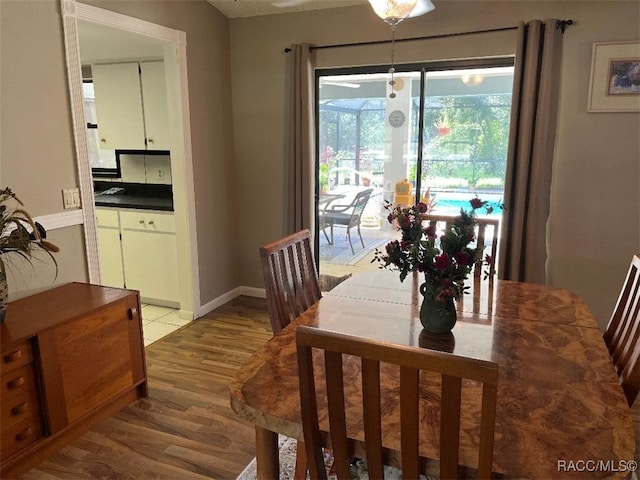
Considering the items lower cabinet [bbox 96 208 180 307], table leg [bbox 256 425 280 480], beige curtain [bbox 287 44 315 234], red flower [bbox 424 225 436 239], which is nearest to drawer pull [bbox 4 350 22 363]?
table leg [bbox 256 425 280 480]

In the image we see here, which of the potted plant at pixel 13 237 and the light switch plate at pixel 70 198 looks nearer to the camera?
the potted plant at pixel 13 237

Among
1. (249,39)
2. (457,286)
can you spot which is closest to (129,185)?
(249,39)

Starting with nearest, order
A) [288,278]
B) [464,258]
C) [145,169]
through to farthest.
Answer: [464,258], [288,278], [145,169]

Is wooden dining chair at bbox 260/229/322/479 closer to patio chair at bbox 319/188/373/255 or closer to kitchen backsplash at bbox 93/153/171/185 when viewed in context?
patio chair at bbox 319/188/373/255

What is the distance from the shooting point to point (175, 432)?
2.40m

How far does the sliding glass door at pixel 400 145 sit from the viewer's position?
11.5 feet

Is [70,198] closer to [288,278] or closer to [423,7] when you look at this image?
[288,278]

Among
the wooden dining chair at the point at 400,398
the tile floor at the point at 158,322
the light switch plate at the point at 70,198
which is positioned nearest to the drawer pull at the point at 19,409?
the light switch plate at the point at 70,198

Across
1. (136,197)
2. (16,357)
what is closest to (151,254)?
(136,197)

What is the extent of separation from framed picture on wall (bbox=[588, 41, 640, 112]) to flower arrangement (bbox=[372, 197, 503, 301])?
2.05m

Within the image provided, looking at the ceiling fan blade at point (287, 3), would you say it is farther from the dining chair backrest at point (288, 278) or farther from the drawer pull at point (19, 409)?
the drawer pull at point (19, 409)

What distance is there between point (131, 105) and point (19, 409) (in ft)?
9.42

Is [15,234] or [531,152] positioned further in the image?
[531,152]

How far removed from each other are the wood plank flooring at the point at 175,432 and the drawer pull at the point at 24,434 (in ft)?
0.58
